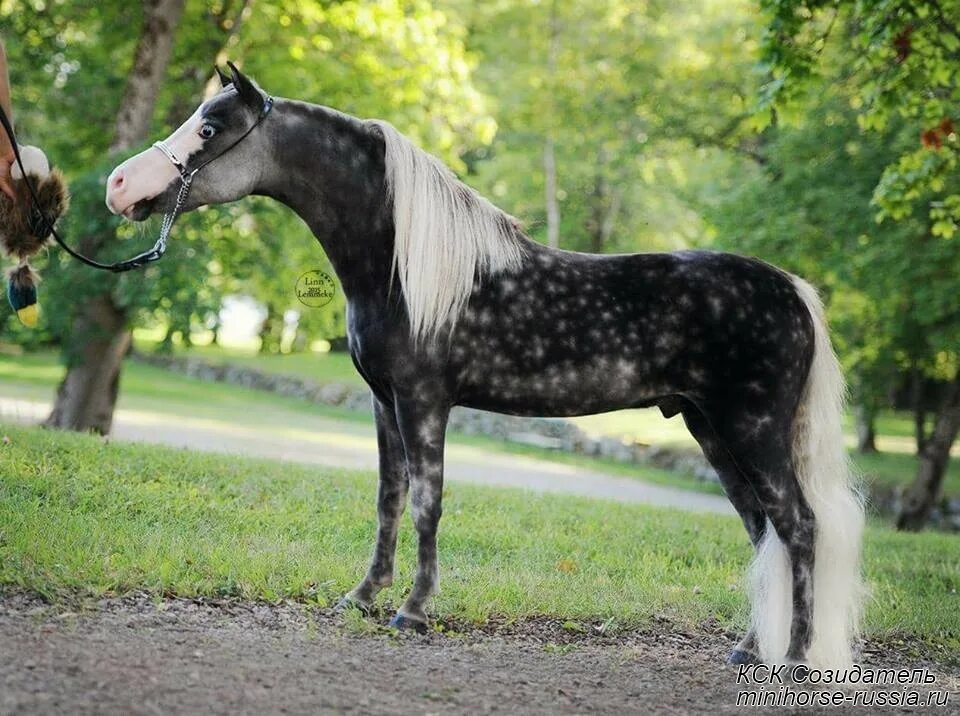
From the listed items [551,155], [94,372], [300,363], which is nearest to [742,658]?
[94,372]

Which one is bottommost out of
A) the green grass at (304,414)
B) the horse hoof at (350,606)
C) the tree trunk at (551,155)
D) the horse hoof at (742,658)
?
the horse hoof at (350,606)

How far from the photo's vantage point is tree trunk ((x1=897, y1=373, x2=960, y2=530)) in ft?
46.8

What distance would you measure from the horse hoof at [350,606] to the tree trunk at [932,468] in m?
11.8

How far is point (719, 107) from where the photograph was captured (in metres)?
17.2

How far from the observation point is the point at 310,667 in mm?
3902

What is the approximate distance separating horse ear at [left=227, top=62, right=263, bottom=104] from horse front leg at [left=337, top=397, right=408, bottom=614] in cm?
149

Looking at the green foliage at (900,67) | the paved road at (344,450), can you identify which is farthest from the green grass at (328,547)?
the paved road at (344,450)

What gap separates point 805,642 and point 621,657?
83 centimetres

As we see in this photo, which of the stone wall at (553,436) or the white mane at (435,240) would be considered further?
the stone wall at (553,436)

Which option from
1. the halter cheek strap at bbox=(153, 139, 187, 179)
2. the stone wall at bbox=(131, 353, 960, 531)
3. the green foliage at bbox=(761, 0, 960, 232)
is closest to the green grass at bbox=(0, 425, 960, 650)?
the halter cheek strap at bbox=(153, 139, 187, 179)

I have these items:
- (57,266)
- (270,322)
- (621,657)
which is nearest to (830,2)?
(621,657)

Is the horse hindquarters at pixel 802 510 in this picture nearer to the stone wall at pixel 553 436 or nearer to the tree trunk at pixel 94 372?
the tree trunk at pixel 94 372

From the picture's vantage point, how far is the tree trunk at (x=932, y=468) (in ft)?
46.8

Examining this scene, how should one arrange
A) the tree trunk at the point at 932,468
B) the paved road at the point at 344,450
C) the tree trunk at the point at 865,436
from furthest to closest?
the tree trunk at the point at 865,436, the tree trunk at the point at 932,468, the paved road at the point at 344,450
